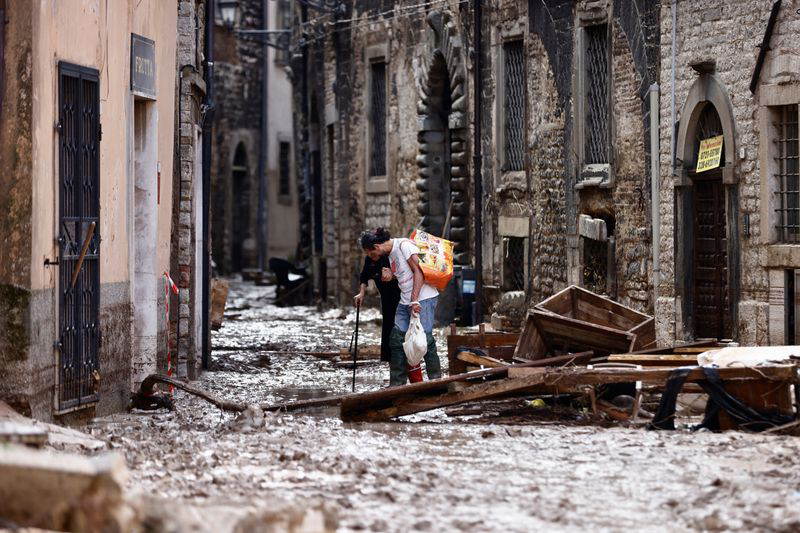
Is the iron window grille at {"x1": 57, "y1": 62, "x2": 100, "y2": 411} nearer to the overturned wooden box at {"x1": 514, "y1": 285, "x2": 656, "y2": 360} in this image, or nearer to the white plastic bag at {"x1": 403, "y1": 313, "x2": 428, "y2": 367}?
the white plastic bag at {"x1": 403, "y1": 313, "x2": 428, "y2": 367}

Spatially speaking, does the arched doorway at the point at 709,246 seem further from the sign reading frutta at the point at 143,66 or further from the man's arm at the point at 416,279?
the sign reading frutta at the point at 143,66

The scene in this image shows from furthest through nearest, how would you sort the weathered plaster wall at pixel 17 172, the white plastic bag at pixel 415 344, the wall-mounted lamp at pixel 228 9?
the wall-mounted lamp at pixel 228 9 < the white plastic bag at pixel 415 344 < the weathered plaster wall at pixel 17 172

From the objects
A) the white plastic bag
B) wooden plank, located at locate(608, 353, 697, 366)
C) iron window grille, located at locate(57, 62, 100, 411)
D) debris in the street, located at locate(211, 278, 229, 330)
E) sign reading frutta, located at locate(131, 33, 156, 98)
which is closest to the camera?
iron window grille, located at locate(57, 62, 100, 411)

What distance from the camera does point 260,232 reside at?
4175 cm

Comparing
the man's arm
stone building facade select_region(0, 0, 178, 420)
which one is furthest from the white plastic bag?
stone building facade select_region(0, 0, 178, 420)

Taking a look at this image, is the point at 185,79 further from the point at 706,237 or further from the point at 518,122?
the point at 518,122

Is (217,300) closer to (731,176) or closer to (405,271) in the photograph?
(731,176)

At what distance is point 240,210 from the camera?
42.3 metres

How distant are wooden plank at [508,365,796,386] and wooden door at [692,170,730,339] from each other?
6.43m

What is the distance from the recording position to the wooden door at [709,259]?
1695 centimetres

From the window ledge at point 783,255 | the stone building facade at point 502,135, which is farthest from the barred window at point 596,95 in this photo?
the window ledge at point 783,255

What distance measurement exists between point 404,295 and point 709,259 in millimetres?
4991

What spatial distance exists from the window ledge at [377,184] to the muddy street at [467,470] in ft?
46.5

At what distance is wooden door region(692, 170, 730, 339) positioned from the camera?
16953mm
